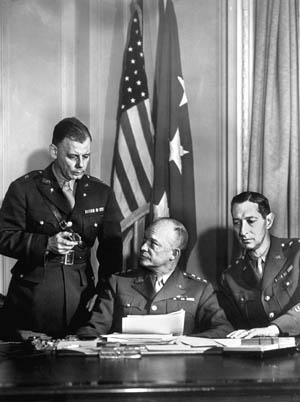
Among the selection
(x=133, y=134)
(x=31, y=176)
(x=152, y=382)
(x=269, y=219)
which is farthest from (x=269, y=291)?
(x=152, y=382)

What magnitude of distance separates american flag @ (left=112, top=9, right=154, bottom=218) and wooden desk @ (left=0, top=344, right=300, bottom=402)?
2.04 meters

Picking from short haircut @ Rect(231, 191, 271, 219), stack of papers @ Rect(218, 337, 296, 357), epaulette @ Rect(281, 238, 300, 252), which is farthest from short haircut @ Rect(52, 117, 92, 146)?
stack of papers @ Rect(218, 337, 296, 357)

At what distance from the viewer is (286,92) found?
4656 mm

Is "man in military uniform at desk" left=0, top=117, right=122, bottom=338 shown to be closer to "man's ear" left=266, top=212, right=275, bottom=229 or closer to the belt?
the belt

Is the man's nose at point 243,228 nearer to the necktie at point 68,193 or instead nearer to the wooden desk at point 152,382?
the necktie at point 68,193

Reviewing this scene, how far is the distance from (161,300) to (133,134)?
1.25 m

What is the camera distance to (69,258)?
4121 mm

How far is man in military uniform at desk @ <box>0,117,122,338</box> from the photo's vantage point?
4066 mm

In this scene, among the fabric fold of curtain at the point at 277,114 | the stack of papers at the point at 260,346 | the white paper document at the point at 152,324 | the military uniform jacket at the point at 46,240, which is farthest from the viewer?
the fabric fold of curtain at the point at 277,114

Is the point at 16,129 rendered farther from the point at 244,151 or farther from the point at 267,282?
the point at 267,282

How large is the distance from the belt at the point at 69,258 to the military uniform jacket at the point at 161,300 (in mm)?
252

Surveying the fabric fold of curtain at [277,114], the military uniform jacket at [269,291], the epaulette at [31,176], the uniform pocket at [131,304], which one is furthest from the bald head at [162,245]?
the fabric fold of curtain at [277,114]

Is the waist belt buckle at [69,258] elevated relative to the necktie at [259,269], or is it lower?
elevated

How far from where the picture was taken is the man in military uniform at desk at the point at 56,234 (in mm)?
4066
